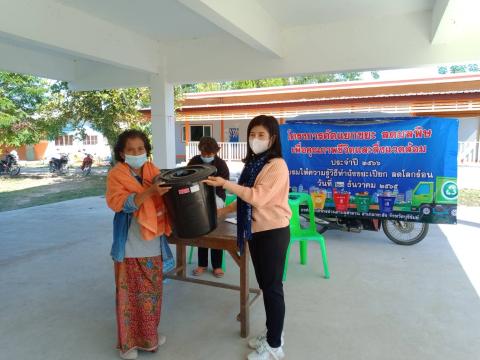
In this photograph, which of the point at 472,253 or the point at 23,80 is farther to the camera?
the point at 23,80

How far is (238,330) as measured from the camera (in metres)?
2.91

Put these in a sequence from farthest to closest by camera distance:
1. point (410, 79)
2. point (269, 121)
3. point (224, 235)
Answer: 1. point (410, 79)
2. point (224, 235)
3. point (269, 121)

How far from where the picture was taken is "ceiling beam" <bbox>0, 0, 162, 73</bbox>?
389 centimetres

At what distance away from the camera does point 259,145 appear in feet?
7.55

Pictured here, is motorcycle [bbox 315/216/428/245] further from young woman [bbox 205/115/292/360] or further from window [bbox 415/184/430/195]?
young woman [bbox 205/115/292/360]

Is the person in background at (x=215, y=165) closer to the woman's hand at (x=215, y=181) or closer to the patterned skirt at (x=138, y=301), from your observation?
the patterned skirt at (x=138, y=301)

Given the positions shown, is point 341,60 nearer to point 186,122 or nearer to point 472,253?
point 472,253

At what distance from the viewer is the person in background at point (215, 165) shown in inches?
152

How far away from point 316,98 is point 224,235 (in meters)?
11.4

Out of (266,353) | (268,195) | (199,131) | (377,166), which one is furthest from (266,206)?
(199,131)

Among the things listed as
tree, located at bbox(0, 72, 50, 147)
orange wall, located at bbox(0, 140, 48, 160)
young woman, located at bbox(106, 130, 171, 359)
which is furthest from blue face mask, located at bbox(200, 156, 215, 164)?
orange wall, located at bbox(0, 140, 48, 160)

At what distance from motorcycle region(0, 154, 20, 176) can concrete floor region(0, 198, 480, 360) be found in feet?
39.6

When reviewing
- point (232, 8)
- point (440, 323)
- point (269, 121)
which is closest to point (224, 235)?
point (269, 121)

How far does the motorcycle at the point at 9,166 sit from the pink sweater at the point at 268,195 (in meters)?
16.3
